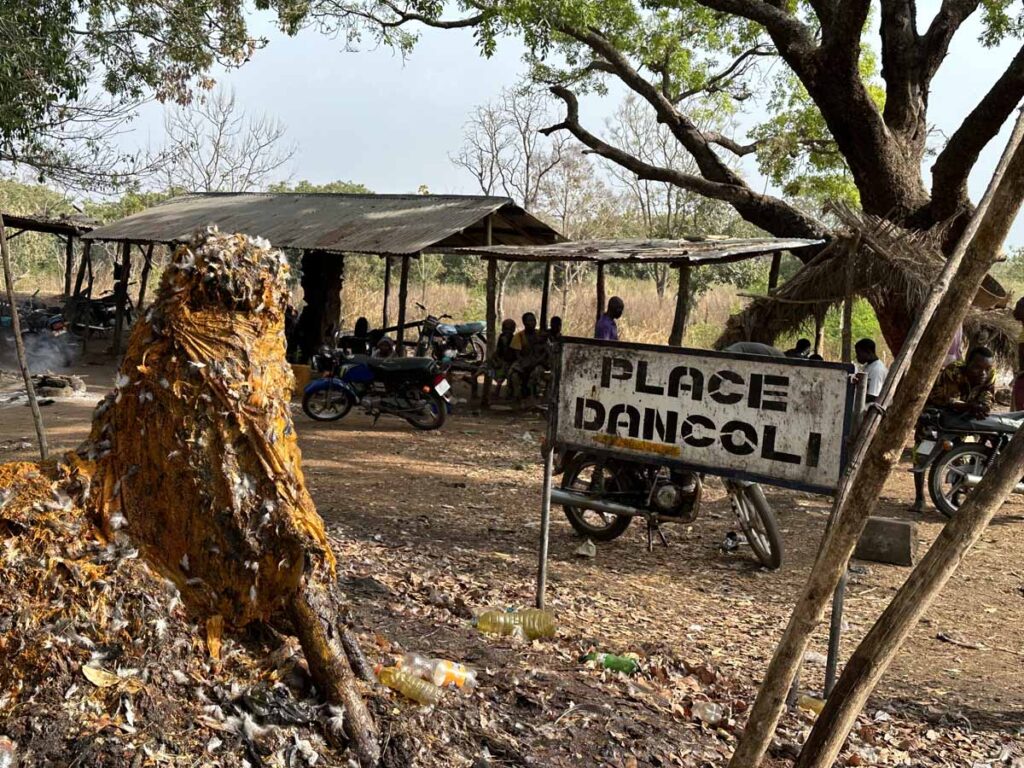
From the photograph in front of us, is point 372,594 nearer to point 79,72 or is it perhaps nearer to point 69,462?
point 69,462

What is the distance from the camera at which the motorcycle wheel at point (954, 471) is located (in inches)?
317

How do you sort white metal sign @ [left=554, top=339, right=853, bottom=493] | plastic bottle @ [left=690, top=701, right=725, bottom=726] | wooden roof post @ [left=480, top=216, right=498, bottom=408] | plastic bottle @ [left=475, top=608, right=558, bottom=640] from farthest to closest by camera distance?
wooden roof post @ [left=480, top=216, right=498, bottom=408] → plastic bottle @ [left=475, top=608, right=558, bottom=640] → white metal sign @ [left=554, top=339, right=853, bottom=493] → plastic bottle @ [left=690, top=701, right=725, bottom=726]

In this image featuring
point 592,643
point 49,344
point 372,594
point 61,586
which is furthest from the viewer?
point 49,344

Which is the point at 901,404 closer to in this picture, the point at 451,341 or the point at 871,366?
the point at 871,366

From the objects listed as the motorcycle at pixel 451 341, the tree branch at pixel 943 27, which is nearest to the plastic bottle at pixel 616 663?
the motorcycle at pixel 451 341

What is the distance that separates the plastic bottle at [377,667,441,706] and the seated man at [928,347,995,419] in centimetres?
615

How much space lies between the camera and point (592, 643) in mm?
4879

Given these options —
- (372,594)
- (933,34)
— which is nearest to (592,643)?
(372,594)

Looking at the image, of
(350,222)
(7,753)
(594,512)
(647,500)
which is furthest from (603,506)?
(350,222)

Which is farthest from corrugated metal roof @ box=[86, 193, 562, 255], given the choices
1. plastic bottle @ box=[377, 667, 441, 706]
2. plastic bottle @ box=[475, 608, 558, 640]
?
plastic bottle @ box=[377, 667, 441, 706]

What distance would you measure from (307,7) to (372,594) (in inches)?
570

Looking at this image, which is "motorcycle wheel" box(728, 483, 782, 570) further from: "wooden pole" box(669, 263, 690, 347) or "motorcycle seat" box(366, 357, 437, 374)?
"motorcycle seat" box(366, 357, 437, 374)

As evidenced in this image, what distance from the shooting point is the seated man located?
8102 millimetres

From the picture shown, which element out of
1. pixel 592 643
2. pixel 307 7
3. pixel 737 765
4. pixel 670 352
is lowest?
pixel 592 643
